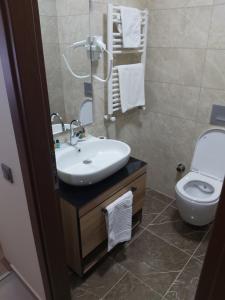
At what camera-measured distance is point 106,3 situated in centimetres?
174

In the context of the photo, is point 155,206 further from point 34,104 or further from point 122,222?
point 34,104

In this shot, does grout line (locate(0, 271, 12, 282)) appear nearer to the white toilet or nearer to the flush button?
the flush button

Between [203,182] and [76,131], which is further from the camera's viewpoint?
[203,182]

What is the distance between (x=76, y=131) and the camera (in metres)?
1.88

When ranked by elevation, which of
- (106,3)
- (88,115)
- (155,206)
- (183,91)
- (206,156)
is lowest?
(155,206)

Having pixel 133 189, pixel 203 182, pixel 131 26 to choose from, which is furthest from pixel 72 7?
pixel 203 182

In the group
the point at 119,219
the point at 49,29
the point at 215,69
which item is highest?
the point at 49,29

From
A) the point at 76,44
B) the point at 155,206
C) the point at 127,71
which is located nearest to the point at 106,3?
the point at 76,44

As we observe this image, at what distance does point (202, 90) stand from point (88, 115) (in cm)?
99

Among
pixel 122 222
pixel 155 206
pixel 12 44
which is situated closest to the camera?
pixel 12 44

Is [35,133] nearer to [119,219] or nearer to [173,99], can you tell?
[119,219]

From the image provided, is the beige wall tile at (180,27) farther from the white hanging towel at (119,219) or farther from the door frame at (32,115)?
the door frame at (32,115)

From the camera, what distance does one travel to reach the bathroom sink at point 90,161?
1423 mm

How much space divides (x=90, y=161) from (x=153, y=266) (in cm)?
94
